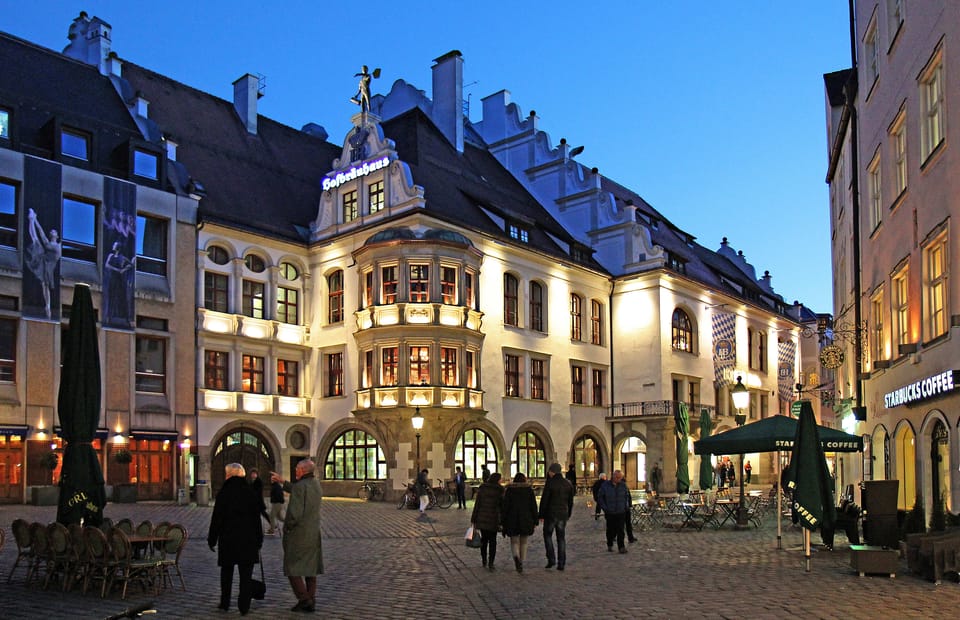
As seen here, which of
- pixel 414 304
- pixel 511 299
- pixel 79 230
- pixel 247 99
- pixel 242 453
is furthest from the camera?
pixel 247 99

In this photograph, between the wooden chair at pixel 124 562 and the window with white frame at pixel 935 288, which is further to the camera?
the window with white frame at pixel 935 288

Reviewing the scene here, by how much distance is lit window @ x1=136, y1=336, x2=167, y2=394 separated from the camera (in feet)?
118

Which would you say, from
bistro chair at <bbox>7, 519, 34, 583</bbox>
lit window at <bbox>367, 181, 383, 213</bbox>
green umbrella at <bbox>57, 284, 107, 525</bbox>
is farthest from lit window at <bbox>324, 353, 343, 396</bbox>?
bistro chair at <bbox>7, 519, 34, 583</bbox>

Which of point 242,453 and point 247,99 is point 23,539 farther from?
point 247,99

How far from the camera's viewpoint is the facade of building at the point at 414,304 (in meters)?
39.0

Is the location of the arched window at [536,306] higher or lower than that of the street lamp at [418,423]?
higher

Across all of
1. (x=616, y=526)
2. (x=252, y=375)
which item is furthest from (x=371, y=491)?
(x=616, y=526)

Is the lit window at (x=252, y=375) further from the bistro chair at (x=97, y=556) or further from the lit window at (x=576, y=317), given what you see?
the bistro chair at (x=97, y=556)

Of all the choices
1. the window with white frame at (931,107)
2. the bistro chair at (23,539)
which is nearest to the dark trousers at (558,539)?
the bistro chair at (23,539)

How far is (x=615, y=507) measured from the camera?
18.4 meters

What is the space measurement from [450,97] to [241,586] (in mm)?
41241

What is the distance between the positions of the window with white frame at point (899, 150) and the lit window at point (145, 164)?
2582cm

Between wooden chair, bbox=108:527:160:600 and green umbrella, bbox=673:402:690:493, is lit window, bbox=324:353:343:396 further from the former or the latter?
wooden chair, bbox=108:527:160:600

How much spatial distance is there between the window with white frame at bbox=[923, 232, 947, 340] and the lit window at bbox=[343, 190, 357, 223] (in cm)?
2815
